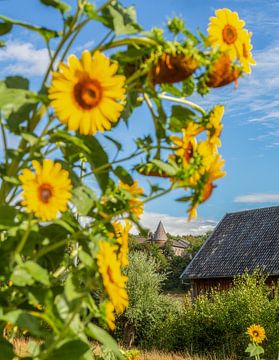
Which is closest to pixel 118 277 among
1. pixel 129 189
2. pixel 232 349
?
pixel 129 189

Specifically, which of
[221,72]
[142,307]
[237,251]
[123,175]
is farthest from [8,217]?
[237,251]

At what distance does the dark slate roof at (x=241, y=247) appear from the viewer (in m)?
Result: 19.5

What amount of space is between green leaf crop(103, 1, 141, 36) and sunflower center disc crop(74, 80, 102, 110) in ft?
0.49

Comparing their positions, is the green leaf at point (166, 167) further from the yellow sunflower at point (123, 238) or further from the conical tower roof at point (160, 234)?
the conical tower roof at point (160, 234)

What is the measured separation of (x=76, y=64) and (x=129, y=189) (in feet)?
0.93

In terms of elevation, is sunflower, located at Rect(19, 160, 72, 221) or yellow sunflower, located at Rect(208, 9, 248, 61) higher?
yellow sunflower, located at Rect(208, 9, 248, 61)

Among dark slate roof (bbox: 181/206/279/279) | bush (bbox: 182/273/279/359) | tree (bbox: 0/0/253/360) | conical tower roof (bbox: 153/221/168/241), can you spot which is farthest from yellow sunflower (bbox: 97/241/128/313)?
conical tower roof (bbox: 153/221/168/241)

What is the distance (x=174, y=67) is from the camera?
3.34 feet

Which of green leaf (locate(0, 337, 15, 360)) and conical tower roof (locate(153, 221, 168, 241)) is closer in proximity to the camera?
green leaf (locate(0, 337, 15, 360))

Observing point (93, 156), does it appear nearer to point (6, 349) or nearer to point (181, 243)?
point (6, 349)

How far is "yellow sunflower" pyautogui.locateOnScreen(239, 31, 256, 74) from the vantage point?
115 centimetres

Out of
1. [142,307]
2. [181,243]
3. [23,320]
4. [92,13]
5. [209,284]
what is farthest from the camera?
[181,243]

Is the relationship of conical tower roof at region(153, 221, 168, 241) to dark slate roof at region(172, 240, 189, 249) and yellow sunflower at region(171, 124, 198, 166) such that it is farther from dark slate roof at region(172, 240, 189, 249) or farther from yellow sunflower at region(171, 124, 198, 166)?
yellow sunflower at region(171, 124, 198, 166)

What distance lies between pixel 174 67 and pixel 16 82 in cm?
31
